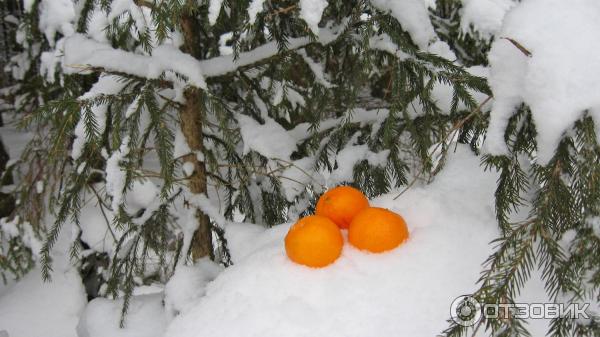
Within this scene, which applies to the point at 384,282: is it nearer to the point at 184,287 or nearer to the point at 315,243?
the point at 315,243

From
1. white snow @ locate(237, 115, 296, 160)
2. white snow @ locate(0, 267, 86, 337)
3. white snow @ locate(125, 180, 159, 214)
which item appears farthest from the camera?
white snow @ locate(0, 267, 86, 337)

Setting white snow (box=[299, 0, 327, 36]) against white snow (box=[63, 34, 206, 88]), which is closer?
white snow (box=[299, 0, 327, 36])

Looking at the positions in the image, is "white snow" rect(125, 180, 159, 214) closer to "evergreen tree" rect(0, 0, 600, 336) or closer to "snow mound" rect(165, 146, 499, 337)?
"evergreen tree" rect(0, 0, 600, 336)

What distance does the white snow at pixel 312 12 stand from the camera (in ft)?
4.38

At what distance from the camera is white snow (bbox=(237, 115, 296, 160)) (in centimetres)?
175

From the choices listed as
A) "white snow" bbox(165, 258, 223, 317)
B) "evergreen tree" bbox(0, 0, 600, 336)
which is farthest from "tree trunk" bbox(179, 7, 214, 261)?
"white snow" bbox(165, 258, 223, 317)

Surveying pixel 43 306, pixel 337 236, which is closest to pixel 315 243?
pixel 337 236

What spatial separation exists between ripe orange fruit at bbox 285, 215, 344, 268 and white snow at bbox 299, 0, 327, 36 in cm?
57

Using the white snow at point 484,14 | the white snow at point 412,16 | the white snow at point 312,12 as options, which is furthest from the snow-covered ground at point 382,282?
the white snow at point 484,14

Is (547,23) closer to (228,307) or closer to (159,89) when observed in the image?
(228,307)

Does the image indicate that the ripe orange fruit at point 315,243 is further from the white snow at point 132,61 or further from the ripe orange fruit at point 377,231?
the white snow at point 132,61

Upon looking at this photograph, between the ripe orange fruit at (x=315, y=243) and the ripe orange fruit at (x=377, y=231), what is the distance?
5cm

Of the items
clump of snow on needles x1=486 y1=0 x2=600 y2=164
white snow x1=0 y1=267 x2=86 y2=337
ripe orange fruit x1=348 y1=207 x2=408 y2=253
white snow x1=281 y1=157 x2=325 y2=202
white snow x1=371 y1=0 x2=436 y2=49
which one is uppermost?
clump of snow on needles x1=486 y1=0 x2=600 y2=164

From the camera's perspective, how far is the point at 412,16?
151cm
